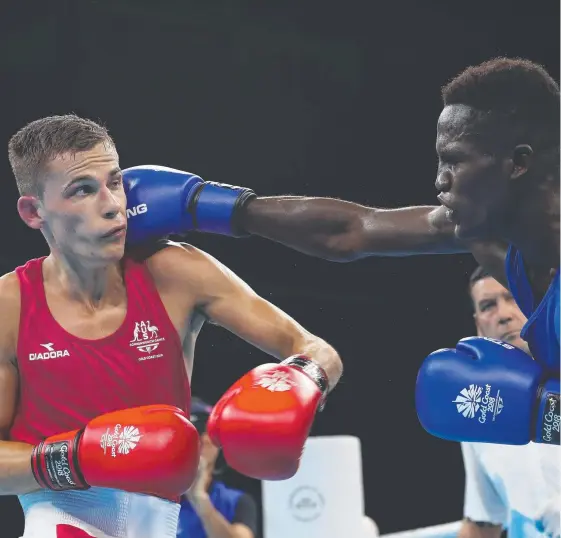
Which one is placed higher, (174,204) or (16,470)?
(174,204)

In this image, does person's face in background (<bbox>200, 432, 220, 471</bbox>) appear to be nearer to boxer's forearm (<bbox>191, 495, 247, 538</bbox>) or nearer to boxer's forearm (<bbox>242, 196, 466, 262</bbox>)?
boxer's forearm (<bbox>191, 495, 247, 538</bbox>)

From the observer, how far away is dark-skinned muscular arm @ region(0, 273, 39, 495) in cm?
237

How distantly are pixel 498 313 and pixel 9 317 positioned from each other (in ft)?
6.88

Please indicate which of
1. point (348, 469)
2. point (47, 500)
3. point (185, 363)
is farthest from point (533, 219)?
point (348, 469)

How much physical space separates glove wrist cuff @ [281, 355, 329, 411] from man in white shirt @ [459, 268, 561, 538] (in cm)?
145

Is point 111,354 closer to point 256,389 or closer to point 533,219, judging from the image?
point 256,389

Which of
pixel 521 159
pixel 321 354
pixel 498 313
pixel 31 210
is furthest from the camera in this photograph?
pixel 498 313

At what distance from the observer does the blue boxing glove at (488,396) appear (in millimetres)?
2459

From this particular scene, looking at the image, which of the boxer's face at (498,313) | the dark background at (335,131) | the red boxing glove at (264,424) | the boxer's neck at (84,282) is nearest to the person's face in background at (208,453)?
the boxer's face at (498,313)

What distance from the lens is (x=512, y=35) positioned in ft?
18.9

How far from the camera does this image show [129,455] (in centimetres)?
224

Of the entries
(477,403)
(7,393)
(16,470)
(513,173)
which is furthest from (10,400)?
(513,173)

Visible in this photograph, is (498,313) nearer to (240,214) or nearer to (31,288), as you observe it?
(240,214)

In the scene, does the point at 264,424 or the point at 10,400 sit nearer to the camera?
the point at 264,424
